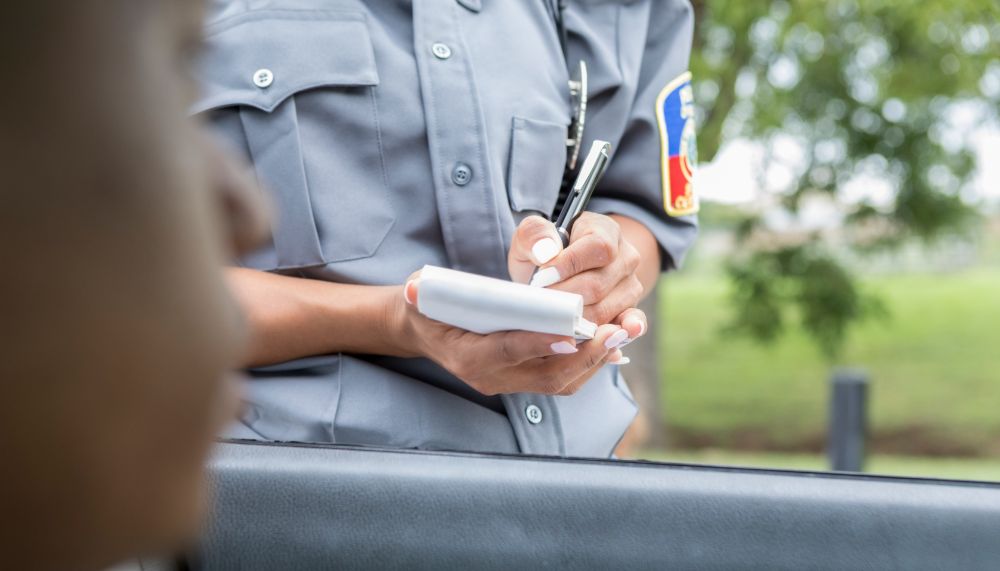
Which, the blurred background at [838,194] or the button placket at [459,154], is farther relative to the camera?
the blurred background at [838,194]

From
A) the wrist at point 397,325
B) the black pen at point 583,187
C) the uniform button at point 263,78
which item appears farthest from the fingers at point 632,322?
the uniform button at point 263,78

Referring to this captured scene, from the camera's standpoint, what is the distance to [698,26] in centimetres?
484

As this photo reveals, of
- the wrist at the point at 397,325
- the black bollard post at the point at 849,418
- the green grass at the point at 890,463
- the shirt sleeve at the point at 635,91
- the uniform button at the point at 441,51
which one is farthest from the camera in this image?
the green grass at the point at 890,463

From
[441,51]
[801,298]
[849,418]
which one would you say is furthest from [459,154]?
[801,298]

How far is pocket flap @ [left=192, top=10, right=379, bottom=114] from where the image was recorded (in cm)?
131

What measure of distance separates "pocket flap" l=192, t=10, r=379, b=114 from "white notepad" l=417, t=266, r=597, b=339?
30 cm

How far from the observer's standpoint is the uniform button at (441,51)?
4.41 ft

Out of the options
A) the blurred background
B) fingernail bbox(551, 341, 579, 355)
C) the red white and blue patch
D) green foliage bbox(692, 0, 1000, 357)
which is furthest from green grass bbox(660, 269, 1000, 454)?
fingernail bbox(551, 341, 579, 355)

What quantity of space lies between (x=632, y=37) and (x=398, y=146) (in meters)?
0.37

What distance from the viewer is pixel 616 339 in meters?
1.25

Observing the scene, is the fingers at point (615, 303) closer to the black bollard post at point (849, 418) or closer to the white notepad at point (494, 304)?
the white notepad at point (494, 304)

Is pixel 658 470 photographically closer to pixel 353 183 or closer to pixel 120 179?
pixel 353 183

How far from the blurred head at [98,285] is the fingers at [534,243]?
798 millimetres

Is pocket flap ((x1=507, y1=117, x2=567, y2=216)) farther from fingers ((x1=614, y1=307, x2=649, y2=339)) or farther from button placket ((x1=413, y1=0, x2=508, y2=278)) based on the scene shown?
fingers ((x1=614, y1=307, x2=649, y2=339))
